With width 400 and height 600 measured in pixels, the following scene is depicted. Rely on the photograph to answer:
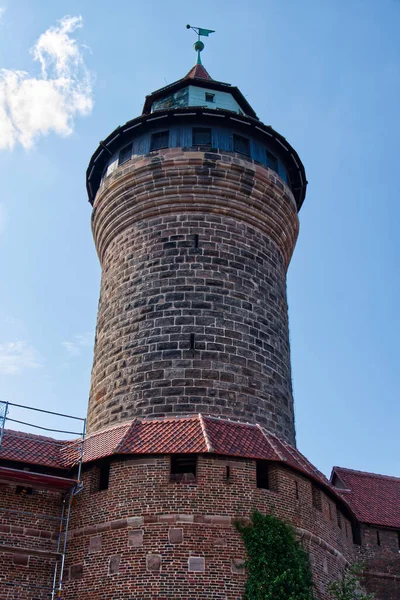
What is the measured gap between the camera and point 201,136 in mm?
16031

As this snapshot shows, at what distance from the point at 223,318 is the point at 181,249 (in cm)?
184

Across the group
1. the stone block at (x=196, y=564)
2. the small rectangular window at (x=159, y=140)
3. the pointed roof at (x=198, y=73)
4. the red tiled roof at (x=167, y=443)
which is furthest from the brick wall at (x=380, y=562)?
the pointed roof at (x=198, y=73)

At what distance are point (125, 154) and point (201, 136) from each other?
1.91 meters

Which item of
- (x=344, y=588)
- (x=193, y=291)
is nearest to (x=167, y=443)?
(x=193, y=291)

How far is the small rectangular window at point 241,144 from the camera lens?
1608cm

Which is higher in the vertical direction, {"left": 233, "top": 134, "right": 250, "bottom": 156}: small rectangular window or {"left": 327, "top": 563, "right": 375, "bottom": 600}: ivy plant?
{"left": 233, "top": 134, "right": 250, "bottom": 156}: small rectangular window

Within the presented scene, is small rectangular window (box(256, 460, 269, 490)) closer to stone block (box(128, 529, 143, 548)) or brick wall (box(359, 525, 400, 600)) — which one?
stone block (box(128, 529, 143, 548))

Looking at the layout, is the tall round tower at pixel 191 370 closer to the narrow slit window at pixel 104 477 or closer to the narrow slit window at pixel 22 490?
the narrow slit window at pixel 104 477

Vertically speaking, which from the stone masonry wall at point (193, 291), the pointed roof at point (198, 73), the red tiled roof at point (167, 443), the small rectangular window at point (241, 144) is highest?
the pointed roof at point (198, 73)

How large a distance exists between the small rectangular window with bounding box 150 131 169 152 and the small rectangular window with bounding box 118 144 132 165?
641mm

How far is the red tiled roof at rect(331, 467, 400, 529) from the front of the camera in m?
16.1

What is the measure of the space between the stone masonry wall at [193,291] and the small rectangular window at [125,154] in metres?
0.41

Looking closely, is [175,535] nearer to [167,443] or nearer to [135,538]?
[135,538]

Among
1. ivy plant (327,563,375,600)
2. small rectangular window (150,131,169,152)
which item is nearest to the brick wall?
ivy plant (327,563,375,600)
